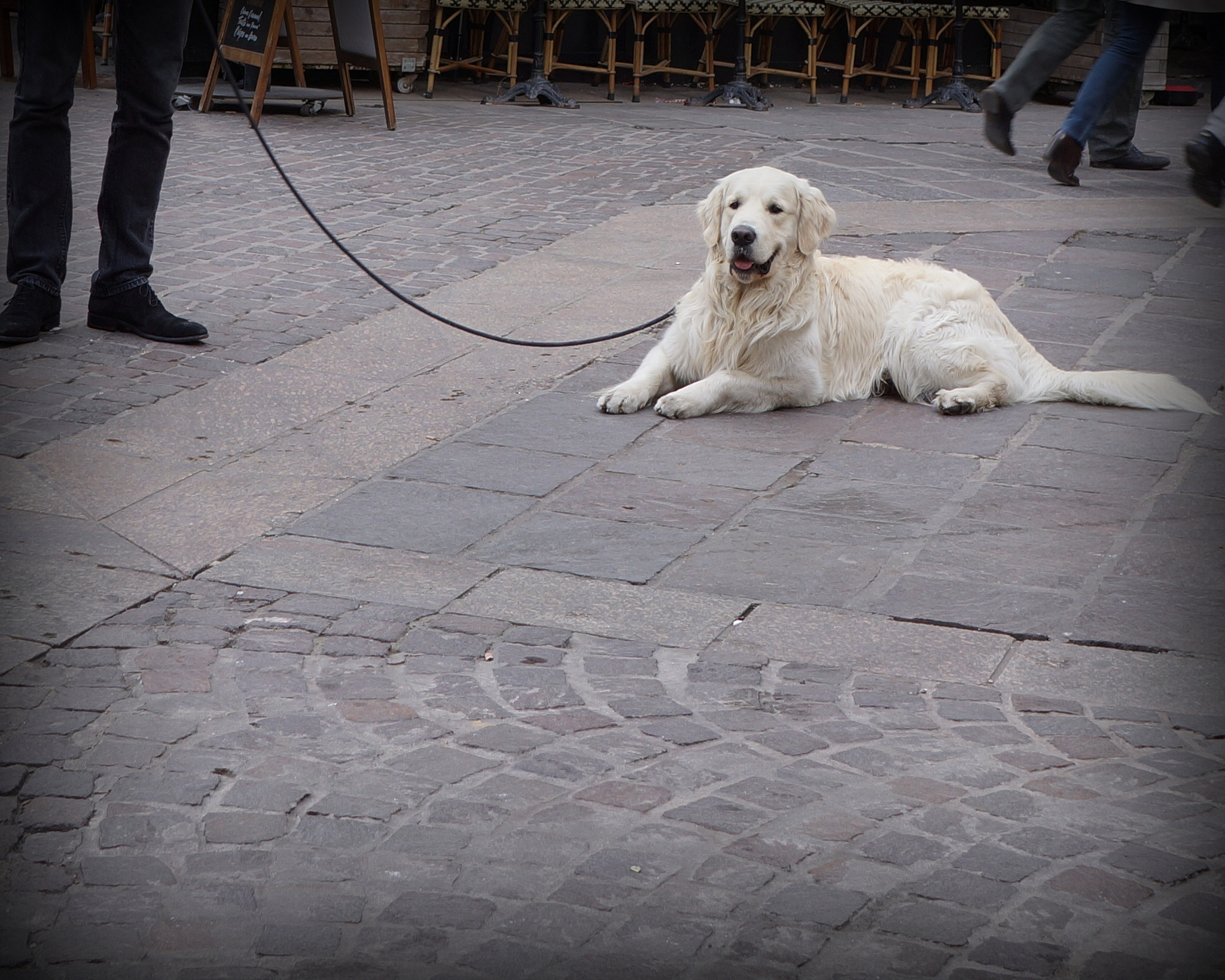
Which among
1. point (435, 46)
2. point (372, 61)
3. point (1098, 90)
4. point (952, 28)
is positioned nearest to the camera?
point (1098, 90)

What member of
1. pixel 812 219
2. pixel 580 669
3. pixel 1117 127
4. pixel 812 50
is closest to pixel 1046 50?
pixel 812 219

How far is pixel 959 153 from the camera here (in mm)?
10891

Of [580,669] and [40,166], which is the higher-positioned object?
[40,166]

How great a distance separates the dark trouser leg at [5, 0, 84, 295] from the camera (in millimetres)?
4992

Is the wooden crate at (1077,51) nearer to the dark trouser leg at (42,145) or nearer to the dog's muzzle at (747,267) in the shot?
the dog's muzzle at (747,267)

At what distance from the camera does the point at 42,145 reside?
5.17 metres

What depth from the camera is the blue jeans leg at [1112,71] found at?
5.91 metres

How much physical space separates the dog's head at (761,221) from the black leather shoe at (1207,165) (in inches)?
67.2

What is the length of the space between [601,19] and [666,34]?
746 millimetres

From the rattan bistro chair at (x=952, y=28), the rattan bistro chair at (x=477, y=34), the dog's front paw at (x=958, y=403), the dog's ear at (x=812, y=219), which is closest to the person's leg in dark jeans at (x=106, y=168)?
the dog's ear at (x=812, y=219)

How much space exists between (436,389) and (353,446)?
0.68 meters

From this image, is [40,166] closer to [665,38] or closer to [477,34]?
[477,34]

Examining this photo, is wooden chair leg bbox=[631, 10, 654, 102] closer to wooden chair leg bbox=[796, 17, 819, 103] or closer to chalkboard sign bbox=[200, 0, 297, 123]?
wooden chair leg bbox=[796, 17, 819, 103]

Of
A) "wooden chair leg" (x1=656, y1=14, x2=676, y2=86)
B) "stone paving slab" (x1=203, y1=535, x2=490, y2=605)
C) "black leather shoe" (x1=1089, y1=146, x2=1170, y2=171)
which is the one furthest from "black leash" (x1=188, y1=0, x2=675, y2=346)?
"wooden chair leg" (x1=656, y1=14, x2=676, y2=86)
